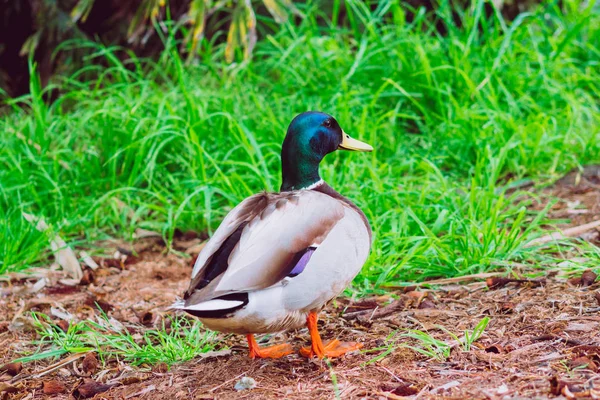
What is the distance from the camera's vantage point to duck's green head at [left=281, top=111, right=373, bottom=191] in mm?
3209

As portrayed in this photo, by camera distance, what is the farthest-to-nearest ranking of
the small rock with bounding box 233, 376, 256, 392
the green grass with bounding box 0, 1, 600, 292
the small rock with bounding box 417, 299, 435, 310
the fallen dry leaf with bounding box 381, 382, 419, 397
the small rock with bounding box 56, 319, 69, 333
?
the green grass with bounding box 0, 1, 600, 292 → the small rock with bounding box 56, 319, 69, 333 → the small rock with bounding box 417, 299, 435, 310 → the small rock with bounding box 233, 376, 256, 392 → the fallen dry leaf with bounding box 381, 382, 419, 397

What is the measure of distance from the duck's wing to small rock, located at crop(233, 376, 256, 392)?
1.00 ft

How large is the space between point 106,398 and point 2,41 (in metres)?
4.20

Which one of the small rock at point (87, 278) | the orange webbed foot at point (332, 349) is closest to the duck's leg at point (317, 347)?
the orange webbed foot at point (332, 349)

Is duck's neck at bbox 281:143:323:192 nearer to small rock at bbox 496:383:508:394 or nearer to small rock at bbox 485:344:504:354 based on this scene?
small rock at bbox 485:344:504:354

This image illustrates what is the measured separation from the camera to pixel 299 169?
322 cm

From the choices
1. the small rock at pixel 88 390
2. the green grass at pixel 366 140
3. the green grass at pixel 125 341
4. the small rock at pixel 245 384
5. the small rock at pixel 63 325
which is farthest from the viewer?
the green grass at pixel 366 140

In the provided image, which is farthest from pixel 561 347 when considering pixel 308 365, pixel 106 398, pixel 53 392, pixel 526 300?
pixel 53 392

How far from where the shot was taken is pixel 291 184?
325 cm

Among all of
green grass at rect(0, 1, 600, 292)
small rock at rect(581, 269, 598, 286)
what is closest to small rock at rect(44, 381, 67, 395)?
green grass at rect(0, 1, 600, 292)

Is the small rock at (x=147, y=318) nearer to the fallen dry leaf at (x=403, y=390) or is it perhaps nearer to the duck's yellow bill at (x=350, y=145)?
the duck's yellow bill at (x=350, y=145)

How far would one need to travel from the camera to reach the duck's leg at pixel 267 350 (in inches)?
116

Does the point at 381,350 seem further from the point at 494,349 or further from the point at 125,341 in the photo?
the point at 125,341

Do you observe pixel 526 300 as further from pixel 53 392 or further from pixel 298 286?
pixel 53 392
